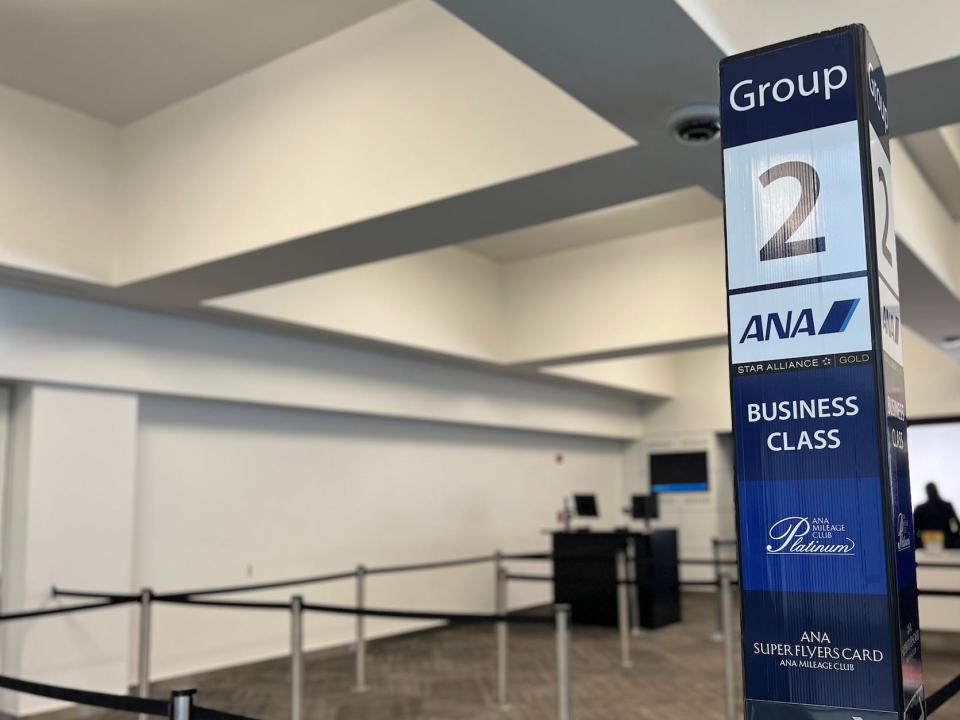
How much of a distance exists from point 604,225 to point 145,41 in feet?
14.6

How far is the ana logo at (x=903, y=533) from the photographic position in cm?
184

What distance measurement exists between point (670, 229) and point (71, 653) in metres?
5.88

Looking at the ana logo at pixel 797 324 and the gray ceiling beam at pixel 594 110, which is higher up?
the gray ceiling beam at pixel 594 110

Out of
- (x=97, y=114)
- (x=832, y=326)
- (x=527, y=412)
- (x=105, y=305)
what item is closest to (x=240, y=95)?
(x=97, y=114)

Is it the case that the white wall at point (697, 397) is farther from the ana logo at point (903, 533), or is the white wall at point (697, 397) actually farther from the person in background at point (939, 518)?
the ana logo at point (903, 533)

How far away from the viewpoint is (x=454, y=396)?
9703 mm

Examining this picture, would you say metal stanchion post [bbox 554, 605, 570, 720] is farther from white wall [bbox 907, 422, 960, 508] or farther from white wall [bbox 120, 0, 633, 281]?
white wall [bbox 907, 422, 960, 508]

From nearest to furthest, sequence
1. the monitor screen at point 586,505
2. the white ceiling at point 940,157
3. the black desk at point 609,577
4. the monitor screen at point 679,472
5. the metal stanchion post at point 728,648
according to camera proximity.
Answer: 1. the metal stanchion post at point 728,648
2. the white ceiling at point 940,157
3. the black desk at point 609,577
4. the monitor screen at point 586,505
5. the monitor screen at point 679,472

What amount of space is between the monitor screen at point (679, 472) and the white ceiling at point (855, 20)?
10.4 m

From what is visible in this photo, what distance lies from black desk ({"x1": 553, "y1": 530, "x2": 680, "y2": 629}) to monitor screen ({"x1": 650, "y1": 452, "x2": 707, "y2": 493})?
336 centimetres

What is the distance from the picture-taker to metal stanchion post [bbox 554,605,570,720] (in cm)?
394

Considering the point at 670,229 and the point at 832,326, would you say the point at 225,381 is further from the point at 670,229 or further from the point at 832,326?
the point at 832,326

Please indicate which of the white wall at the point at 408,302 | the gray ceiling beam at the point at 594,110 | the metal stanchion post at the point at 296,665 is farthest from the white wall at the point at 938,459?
the metal stanchion post at the point at 296,665

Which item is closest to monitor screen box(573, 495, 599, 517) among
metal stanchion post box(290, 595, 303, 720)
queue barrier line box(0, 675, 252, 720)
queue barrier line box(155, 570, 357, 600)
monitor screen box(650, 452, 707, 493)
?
monitor screen box(650, 452, 707, 493)
